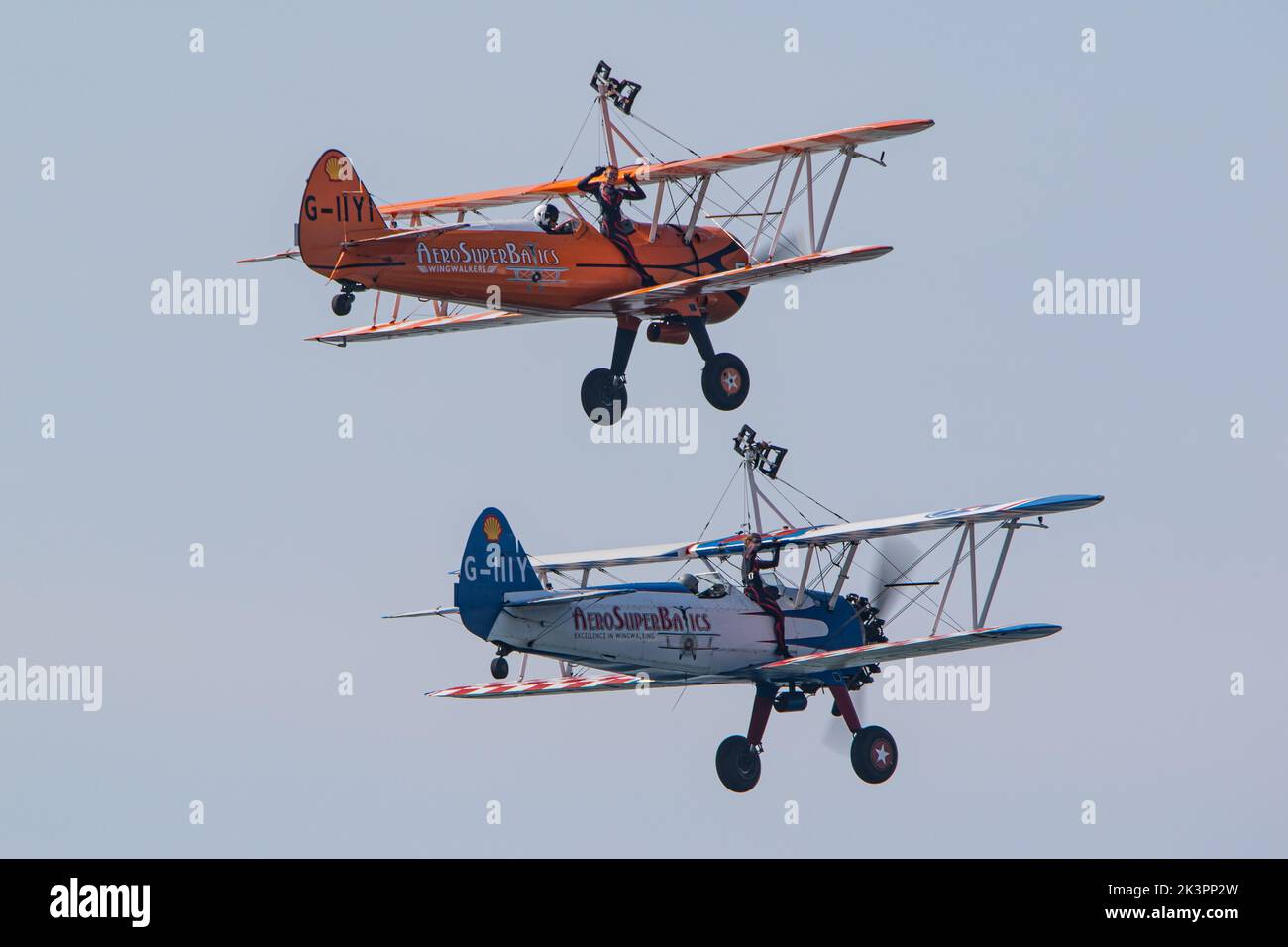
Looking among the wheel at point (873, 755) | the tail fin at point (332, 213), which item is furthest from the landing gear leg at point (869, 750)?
the tail fin at point (332, 213)

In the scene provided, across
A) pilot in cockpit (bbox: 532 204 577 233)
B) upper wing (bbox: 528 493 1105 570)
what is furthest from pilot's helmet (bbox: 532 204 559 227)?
upper wing (bbox: 528 493 1105 570)

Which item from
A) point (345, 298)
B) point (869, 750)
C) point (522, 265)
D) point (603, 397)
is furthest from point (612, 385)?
point (869, 750)

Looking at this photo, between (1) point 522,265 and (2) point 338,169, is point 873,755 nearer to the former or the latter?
(1) point 522,265

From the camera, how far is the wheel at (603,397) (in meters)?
70.2

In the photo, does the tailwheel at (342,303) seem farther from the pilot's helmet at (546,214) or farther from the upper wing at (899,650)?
the upper wing at (899,650)

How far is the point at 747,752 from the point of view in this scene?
72.2m

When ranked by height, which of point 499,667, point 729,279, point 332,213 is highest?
point 332,213

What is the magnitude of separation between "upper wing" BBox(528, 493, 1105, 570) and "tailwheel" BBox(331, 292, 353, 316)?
7.71 metres

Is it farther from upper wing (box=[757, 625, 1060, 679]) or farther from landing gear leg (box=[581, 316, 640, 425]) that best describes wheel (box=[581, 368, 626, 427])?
upper wing (box=[757, 625, 1060, 679])

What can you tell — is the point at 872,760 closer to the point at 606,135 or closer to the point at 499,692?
the point at 499,692

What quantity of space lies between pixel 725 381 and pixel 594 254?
293cm

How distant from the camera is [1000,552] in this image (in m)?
69.7

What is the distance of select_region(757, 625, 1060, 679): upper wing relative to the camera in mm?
67312

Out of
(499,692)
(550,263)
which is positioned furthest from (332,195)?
(499,692)
